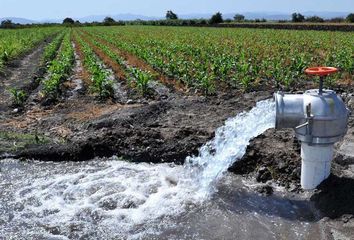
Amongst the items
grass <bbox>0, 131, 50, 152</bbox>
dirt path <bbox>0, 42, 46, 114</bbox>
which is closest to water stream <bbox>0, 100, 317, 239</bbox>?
grass <bbox>0, 131, 50, 152</bbox>

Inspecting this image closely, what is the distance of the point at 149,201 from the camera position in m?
5.93

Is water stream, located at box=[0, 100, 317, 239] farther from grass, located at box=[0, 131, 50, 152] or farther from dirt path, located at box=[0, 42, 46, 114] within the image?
dirt path, located at box=[0, 42, 46, 114]

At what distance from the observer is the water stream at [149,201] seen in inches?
203

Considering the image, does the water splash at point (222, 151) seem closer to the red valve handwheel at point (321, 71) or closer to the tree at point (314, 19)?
the red valve handwheel at point (321, 71)

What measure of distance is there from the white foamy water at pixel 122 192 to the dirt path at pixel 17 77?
4.76 metres

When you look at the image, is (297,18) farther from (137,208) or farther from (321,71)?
(137,208)

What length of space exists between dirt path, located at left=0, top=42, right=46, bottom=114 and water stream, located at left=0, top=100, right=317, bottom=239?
464 cm

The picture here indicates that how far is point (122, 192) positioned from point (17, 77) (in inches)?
444

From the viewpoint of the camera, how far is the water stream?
16.9 feet

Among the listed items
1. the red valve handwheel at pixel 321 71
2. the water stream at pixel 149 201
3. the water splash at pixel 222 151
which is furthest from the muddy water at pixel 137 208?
the red valve handwheel at pixel 321 71

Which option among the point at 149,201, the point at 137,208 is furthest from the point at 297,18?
the point at 137,208

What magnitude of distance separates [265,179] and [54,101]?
6.61 m

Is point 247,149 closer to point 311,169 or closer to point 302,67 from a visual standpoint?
point 311,169

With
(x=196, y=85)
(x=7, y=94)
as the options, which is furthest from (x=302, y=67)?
(x=7, y=94)
